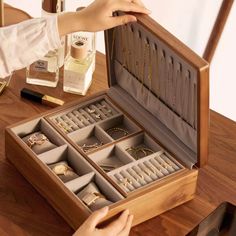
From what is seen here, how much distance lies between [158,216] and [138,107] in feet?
0.92

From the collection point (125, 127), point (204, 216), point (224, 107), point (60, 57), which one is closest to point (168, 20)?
point (224, 107)

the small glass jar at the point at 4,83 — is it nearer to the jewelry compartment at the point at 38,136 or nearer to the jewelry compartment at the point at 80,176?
the jewelry compartment at the point at 38,136

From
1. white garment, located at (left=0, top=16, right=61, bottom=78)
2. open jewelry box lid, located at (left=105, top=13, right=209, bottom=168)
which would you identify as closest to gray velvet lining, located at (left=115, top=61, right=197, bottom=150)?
open jewelry box lid, located at (left=105, top=13, right=209, bottom=168)

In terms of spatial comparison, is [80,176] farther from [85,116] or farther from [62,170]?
[85,116]

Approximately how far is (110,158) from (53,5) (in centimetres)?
42

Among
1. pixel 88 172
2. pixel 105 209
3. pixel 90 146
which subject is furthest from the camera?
pixel 90 146

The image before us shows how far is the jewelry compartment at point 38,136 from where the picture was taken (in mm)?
1300

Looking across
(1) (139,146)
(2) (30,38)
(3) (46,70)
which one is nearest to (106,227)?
(1) (139,146)

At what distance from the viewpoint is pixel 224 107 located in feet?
9.05

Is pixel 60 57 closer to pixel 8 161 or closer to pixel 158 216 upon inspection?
pixel 8 161

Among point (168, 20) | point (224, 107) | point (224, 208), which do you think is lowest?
point (224, 107)

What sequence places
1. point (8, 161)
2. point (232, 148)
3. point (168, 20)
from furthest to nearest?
1. point (168, 20)
2. point (232, 148)
3. point (8, 161)

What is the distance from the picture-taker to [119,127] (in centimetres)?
142

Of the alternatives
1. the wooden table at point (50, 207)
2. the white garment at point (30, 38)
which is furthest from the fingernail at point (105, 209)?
the white garment at point (30, 38)
